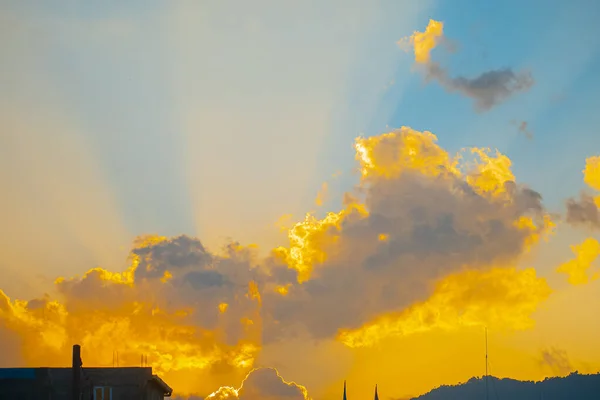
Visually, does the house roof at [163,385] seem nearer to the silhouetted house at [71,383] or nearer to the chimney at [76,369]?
the silhouetted house at [71,383]

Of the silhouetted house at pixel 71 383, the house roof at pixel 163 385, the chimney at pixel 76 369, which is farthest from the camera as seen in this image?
the house roof at pixel 163 385

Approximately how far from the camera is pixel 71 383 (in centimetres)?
7181

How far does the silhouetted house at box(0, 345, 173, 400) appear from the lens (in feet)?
239

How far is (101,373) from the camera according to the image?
75750 millimetres

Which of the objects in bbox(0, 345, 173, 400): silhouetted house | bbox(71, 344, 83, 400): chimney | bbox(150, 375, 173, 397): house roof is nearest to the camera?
bbox(71, 344, 83, 400): chimney

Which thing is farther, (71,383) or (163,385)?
(163,385)

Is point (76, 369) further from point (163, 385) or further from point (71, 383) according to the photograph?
point (163, 385)

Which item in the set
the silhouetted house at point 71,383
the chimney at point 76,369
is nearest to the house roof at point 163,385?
the silhouetted house at point 71,383

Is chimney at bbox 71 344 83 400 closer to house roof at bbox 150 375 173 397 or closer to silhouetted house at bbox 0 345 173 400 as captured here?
silhouetted house at bbox 0 345 173 400

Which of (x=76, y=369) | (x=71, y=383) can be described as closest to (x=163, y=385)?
(x=71, y=383)

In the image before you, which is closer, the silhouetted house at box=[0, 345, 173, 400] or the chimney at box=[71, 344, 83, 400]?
the chimney at box=[71, 344, 83, 400]

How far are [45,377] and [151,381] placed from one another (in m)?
9.90

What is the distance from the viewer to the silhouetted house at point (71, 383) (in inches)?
2872

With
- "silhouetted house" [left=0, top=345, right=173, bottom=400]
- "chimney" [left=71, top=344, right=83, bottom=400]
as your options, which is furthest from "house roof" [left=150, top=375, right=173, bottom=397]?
"chimney" [left=71, top=344, right=83, bottom=400]
